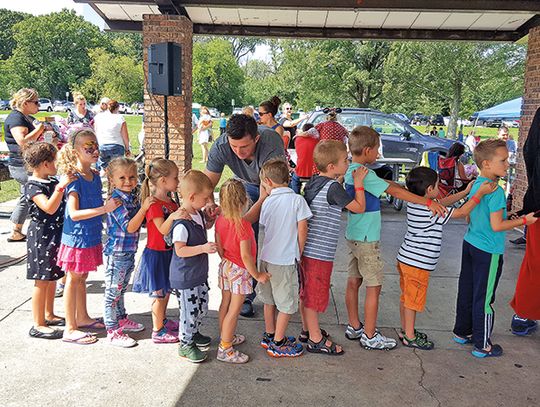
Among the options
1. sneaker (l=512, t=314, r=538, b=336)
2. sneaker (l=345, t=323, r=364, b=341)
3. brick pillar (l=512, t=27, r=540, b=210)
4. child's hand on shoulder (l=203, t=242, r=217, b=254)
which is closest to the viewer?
child's hand on shoulder (l=203, t=242, r=217, b=254)

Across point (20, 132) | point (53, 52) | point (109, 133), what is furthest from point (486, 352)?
point (53, 52)

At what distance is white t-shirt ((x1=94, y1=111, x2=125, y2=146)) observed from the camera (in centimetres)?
746

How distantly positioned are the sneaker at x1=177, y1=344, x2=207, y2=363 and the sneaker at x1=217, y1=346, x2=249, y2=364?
0.37ft

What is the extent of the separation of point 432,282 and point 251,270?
2.80 m

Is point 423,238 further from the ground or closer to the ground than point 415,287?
further from the ground

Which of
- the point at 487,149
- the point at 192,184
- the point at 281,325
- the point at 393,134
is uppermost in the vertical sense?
the point at 393,134

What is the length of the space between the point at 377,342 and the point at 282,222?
→ 1.22 meters

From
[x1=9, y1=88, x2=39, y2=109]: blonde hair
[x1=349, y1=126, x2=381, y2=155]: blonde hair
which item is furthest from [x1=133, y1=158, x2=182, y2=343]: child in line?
[x1=9, y1=88, x2=39, y2=109]: blonde hair

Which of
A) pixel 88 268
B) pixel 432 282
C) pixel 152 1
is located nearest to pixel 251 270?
pixel 88 268

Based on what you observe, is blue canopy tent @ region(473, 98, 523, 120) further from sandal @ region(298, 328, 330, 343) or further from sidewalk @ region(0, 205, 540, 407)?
sandal @ region(298, 328, 330, 343)

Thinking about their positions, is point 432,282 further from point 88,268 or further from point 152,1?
point 152,1

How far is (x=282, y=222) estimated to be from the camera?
10.6ft

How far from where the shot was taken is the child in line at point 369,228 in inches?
132

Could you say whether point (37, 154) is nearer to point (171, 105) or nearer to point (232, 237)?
point (232, 237)
